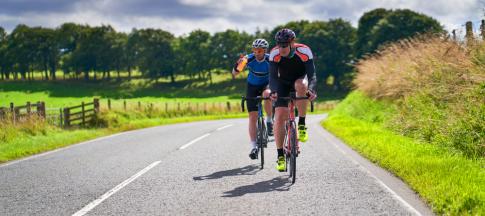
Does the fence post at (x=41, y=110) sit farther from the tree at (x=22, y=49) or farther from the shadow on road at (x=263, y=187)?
the tree at (x=22, y=49)

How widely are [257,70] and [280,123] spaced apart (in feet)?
5.81

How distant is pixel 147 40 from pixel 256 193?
3799 inches

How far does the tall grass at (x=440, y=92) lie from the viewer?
8594 mm

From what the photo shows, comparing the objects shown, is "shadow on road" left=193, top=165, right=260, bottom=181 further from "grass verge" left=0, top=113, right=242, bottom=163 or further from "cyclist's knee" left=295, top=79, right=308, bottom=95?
"grass verge" left=0, top=113, right=242, bottom=163

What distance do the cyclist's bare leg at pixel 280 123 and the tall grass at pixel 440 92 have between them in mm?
3299

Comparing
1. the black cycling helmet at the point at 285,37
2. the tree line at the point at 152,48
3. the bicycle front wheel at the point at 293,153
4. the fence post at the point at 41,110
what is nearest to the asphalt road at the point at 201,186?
the bicycle front wheel at the point at 293,153

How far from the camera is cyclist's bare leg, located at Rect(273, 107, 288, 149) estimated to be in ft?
23.1

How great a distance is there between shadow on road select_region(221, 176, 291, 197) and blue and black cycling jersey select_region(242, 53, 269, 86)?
2.21 meters

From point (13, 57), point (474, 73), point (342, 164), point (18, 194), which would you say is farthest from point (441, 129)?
point (13, 57)

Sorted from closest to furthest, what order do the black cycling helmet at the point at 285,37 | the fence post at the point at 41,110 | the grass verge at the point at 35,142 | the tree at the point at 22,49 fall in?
the black cycling helmet at the point at 285,37 < the grass verge at the point at 35,142 < the fence post at the point at 41,110 < the tree at the point at 22,49

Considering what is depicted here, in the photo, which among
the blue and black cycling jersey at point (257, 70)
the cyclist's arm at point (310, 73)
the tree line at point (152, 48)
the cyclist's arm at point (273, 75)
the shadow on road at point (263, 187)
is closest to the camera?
the shadow on road at point (263, 187)

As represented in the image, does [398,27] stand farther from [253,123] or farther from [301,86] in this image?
[301,86]

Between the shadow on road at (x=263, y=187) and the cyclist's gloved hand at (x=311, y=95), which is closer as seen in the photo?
the shadow on road at (x=263, y=187)

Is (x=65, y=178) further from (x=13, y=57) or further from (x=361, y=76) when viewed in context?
(x=13, y=57)
